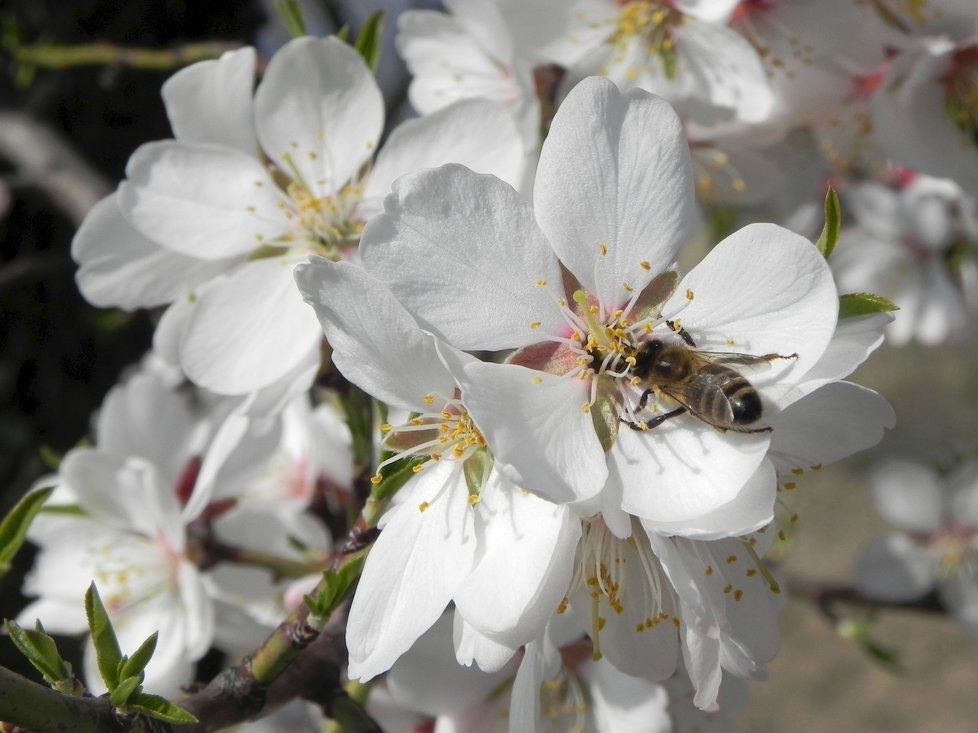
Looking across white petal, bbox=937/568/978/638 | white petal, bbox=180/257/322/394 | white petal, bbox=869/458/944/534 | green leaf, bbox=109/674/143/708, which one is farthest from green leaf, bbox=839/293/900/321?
white petal, bbox=869/458/944/534

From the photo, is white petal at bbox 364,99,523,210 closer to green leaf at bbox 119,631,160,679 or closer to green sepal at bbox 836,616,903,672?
green leaf at bbox 119,631,160,679

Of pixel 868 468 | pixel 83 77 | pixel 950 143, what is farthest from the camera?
pixel 868 468

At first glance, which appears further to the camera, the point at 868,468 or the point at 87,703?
the point at 868,468

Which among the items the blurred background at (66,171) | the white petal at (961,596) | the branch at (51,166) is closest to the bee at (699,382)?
the blurred background at (66,171)

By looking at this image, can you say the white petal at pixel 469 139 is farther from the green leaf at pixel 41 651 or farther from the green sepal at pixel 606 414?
the green leaf at pixel 41 651

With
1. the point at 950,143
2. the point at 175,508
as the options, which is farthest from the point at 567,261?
the point at 950,143

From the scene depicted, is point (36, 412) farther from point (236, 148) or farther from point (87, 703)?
point (87, 703)
